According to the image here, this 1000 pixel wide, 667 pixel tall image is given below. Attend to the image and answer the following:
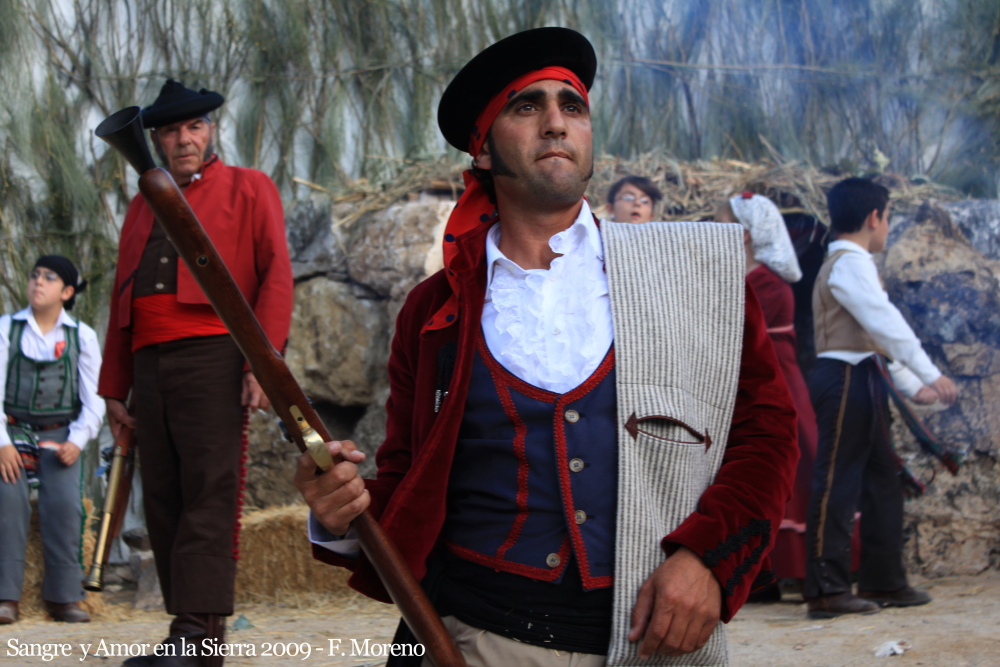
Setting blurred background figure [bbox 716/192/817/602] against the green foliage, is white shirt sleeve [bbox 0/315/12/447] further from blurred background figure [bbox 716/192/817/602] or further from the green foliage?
blurred background figure [bbox 716/192/817/602]

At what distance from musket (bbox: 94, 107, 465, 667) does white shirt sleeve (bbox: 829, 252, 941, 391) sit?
10.9 ft

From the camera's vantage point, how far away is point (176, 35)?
6.88 metres

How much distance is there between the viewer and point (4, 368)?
15.9 ft

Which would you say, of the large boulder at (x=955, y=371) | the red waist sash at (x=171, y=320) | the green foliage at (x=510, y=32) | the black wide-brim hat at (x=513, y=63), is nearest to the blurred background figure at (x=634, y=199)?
the large boulder at (x=955, y=371)

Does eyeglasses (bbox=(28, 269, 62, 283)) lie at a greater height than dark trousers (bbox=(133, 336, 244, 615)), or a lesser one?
greater

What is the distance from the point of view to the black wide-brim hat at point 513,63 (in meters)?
1.88

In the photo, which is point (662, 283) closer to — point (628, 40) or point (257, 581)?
point (257, 581)

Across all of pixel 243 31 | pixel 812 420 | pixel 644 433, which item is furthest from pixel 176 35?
pixel 644 433

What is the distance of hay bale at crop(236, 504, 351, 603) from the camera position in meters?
5.38

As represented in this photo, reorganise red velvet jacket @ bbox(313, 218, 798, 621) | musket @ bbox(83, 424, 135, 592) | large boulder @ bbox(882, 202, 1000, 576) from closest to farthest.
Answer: red velvet jacket @ bbox(313, 218, 798, 621), musket @ bbox(83, 424, 135, 592), large boulder @ bbox(882, 202, 1000, 576)

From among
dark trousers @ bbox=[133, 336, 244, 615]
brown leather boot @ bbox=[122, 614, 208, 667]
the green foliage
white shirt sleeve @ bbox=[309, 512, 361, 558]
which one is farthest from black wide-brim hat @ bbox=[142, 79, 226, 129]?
the green foliage

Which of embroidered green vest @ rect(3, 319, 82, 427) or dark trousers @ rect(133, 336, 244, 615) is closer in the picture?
dark trousers @ rect(133, 336, 244, 615)

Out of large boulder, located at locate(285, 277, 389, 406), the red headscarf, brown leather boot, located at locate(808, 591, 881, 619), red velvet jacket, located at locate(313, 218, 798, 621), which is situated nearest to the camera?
red velvet jacket, located at locate(313, 218, 798, 621)

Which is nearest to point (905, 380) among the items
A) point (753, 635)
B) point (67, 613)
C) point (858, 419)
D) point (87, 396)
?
point (858, 419)
